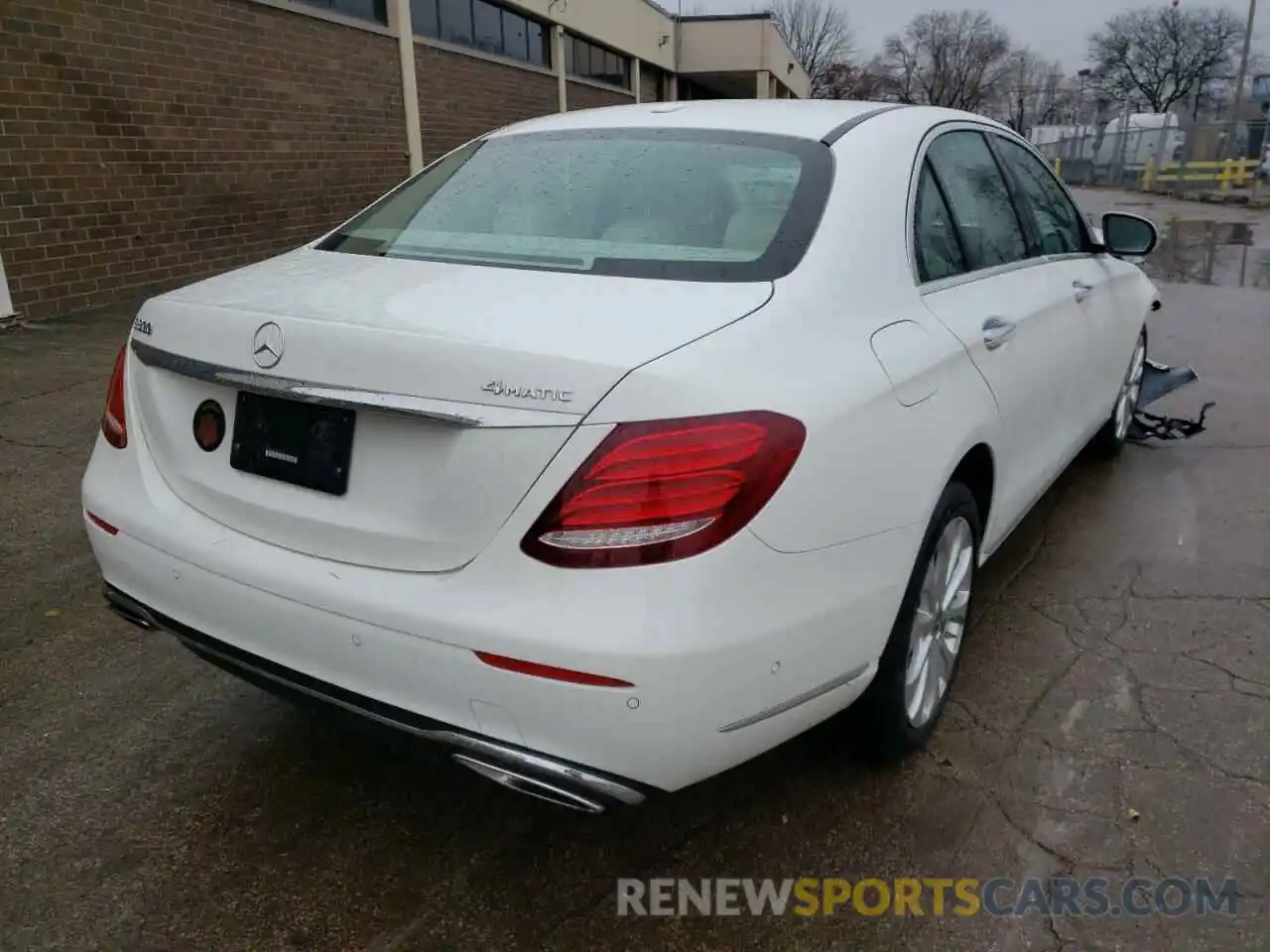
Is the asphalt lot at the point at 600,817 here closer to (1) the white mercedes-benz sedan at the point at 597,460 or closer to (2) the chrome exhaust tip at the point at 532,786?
(2) the chrome exhaust tip at the point at 532,786

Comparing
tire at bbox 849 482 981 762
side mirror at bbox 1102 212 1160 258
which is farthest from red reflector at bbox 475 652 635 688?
side mirror at bbox 1102 212 1160 258

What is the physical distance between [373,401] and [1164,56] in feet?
320

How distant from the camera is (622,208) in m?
2.63

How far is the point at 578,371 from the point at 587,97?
22.0 metres

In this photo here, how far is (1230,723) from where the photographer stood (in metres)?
2.89

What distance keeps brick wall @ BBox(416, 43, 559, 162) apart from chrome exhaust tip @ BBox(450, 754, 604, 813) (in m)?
14.1

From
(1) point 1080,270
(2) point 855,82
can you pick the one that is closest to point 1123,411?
(1) point 1080,270

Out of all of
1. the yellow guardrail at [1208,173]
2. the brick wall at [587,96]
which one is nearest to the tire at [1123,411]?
the brick wall at [587,96]

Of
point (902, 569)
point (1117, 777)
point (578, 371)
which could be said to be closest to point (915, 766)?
point (1117, 777)

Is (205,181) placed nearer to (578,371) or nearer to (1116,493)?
(1116,493)

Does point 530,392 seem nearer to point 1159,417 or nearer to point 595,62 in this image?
point 1159,417

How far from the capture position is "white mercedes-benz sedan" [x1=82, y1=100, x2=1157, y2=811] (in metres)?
1.81

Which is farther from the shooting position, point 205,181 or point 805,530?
point 205,181

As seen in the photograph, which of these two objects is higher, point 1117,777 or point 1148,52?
point 1148,52
